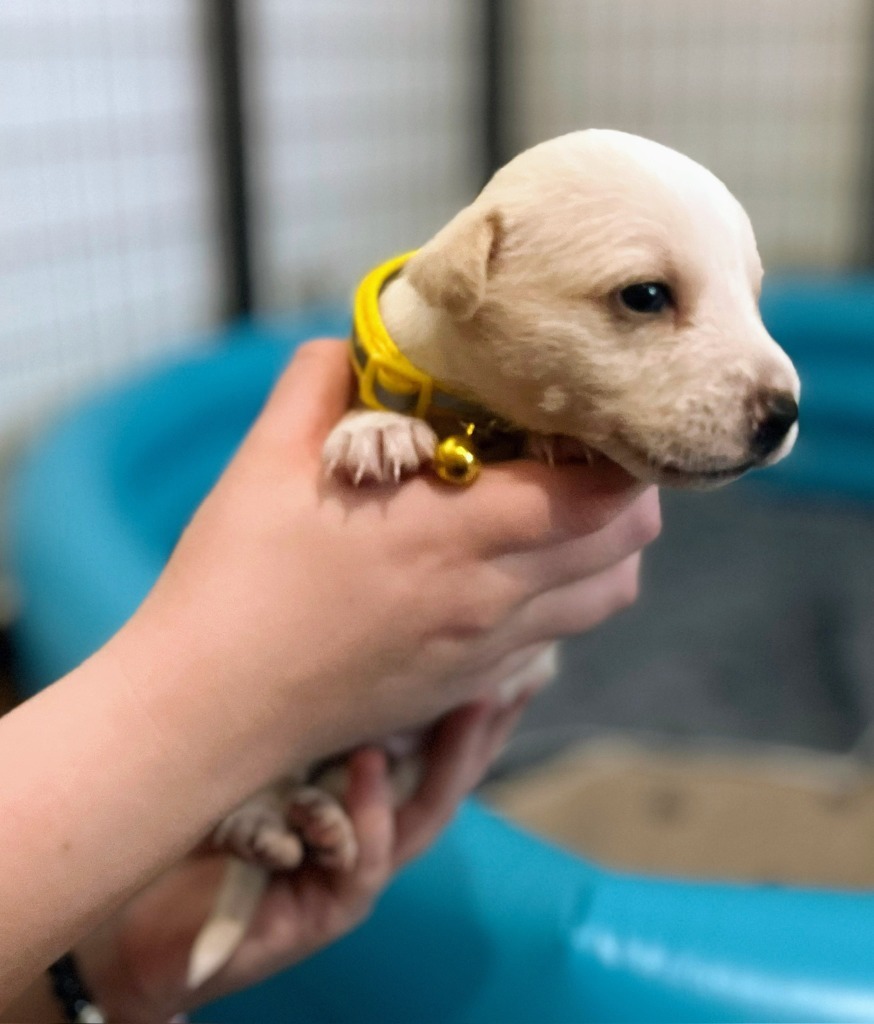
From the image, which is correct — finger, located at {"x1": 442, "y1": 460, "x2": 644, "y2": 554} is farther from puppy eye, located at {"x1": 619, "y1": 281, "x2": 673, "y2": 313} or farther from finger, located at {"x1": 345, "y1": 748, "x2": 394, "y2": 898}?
finger, located at {"x1": 345, "y1": 748, "x2": 394, "y2": 898}

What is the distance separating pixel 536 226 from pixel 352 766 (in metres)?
0.54

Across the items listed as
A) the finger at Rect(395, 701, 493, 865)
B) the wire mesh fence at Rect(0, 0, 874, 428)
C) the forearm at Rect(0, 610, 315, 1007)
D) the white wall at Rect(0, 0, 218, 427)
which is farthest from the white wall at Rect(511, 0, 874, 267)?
the forearm at Rect(0, 610, 315, 1007)

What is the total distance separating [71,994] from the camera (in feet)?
2.94

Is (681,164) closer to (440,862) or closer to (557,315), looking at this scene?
(557,315)

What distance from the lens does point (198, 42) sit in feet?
9.99

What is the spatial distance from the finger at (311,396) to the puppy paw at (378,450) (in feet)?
0.25

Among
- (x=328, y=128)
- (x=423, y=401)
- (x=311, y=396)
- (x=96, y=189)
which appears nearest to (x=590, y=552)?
(x=423, y=401)

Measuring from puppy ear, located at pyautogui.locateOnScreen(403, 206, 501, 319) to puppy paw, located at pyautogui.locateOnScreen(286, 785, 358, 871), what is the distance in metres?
0.49

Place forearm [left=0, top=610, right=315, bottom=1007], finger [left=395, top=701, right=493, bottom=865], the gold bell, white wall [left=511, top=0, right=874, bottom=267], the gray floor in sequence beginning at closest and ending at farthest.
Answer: forearm [left=0, top=610, right=315, bottom=1007]
the gold bell
finger [left=395, top=701, right=493, bottom=865]
the gray floor
white wall [left=511, top=0, right=874, bottom=267]

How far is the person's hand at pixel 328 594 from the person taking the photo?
31.5 inches

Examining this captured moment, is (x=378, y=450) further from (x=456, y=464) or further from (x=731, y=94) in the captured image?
(x=731, y=94)

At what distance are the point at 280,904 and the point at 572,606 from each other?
1.34 feet

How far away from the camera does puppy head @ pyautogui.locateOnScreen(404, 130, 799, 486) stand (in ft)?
2.47

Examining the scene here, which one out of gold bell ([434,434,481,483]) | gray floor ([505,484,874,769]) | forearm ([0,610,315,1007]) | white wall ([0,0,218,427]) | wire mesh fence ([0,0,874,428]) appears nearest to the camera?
forearm ([0,610,315,1007])
